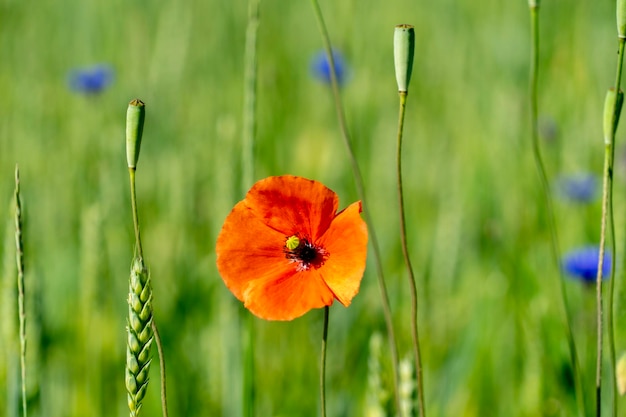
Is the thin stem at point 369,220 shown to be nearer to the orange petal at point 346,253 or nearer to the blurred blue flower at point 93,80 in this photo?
the orange petal at point 346,253

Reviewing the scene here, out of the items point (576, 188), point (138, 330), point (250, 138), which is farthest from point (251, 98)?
point (576, 188)

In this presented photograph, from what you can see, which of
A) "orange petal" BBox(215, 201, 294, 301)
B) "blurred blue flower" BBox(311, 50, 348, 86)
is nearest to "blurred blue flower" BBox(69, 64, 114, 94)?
→ "blurred blue flower" BBox(311, 50, 348, 86)

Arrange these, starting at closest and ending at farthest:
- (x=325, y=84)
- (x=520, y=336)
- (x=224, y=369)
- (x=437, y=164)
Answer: (x=224, y=369) → (x=520, y=336) → (x=437, y=164) → (x=325, y=84)

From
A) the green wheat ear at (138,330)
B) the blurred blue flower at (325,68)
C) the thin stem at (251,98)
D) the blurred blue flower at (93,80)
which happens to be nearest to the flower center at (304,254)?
the green wheat ear at (138,330)

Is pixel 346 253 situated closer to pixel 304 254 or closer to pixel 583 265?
pixel 304 254

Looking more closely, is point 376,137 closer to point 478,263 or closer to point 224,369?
point 478,263

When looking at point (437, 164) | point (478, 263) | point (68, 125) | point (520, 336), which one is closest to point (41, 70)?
point (68, 125)
